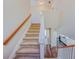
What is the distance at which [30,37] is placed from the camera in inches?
217

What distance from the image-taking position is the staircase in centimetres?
414

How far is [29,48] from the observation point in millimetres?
4633

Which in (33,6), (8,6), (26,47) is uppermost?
(33,6)

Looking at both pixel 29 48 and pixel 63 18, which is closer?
pixel 29 48

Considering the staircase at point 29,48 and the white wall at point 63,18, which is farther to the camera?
the white wall at point 63,18

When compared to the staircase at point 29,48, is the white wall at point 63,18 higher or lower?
higher

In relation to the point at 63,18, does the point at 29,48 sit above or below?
below

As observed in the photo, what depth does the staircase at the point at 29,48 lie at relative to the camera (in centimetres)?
414

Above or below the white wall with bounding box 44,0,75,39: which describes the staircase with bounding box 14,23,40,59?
below

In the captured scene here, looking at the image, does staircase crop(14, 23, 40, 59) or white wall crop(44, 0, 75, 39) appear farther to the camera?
white wall crop(44, 0, 75, 39)
